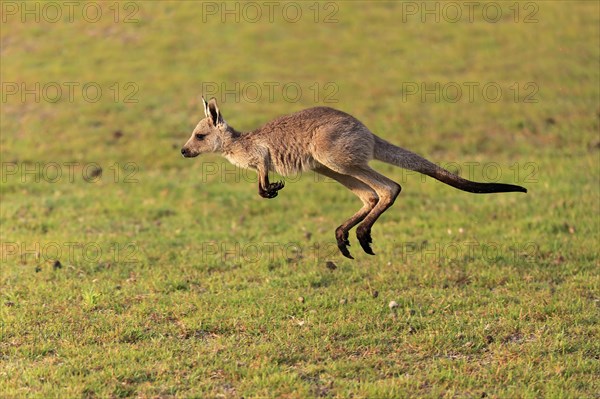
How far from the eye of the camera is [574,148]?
16.6m

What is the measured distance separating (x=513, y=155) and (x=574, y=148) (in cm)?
121

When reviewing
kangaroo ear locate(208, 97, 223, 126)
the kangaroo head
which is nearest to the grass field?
the kangaroo head

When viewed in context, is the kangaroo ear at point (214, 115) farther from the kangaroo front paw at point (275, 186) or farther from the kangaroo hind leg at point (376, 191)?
the kangaroo hind leg at point (376, 191)

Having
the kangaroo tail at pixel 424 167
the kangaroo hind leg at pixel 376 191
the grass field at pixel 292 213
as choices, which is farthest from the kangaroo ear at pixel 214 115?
the grass field at pixel 292 213

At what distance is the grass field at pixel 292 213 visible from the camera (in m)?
7.47

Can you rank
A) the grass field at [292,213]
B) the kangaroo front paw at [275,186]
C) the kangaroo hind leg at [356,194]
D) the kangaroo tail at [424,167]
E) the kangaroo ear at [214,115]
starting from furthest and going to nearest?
the kangaroo hind leg at [356,194] → the kangaroo ear at [214,115] → the kangaroo tail at [424,167] → the kangaroo front paw at [275,186] → the grass field at [292,213]

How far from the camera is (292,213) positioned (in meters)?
13.3

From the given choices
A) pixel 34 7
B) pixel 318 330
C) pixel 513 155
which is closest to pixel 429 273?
pixel 318 330

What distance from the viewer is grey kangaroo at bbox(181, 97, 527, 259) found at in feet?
26.1

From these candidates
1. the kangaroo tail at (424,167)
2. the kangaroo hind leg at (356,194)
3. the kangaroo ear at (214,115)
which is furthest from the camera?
the kangaroo hind leg at (356,194)

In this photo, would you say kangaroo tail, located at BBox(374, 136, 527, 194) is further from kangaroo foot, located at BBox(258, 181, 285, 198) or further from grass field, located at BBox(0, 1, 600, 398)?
grass field, located at BBox(0, 1, 600, 398)

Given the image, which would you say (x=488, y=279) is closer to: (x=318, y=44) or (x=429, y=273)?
(x=429, y=273)

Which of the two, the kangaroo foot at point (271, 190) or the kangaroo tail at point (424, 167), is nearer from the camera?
the kangaroo foot at point (271, 190)

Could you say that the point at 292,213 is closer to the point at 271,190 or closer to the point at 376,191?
the point at 376,191
